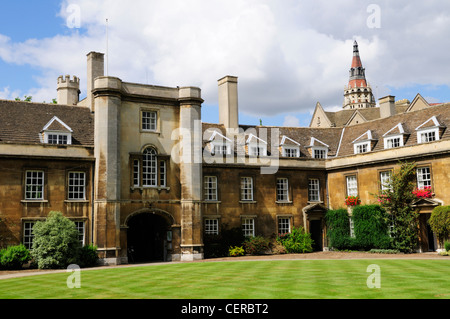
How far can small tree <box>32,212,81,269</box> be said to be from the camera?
83.2 ft

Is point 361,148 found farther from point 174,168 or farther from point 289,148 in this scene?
point 174,168

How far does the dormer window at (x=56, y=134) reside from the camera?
95.3ft

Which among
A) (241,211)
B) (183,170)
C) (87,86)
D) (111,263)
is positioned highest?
(87,86)

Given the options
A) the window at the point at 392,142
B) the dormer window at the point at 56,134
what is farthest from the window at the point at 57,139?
the window at the point at 392,142

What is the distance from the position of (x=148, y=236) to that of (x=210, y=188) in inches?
208

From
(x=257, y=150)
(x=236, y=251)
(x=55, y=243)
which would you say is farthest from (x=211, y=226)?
(x=55, y=243)

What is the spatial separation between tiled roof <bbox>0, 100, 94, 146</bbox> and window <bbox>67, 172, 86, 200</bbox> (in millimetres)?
2095

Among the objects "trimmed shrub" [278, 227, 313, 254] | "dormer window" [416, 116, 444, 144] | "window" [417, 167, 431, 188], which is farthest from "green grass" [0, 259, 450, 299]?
"trimmed shrub" [278, 227, 313, 254]

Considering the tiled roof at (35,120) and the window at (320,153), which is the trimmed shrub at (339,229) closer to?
the window at (320,153)

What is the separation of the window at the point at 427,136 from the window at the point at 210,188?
14009 mm

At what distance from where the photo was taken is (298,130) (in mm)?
40188
